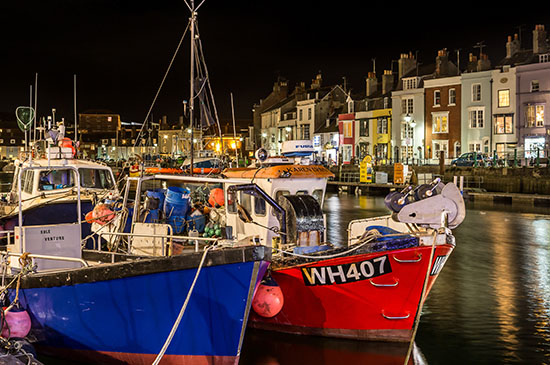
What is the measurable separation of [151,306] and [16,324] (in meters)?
2.03

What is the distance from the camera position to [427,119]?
55500 millimetres

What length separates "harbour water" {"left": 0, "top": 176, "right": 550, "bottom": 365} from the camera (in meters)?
10.3

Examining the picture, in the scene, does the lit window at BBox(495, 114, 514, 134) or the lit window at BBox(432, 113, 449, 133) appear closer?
the lit window at BBox(495, 114, 514, 134)

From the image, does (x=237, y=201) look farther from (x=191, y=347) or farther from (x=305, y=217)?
(x=191, y=347)

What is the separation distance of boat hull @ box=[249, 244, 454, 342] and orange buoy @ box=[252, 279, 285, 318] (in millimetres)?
398

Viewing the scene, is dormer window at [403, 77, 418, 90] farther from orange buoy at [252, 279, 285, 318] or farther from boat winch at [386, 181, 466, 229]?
orange buoy at [252, 279, 285, 318]

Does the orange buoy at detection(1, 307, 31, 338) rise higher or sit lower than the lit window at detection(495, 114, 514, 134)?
lower

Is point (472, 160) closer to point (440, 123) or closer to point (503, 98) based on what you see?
point (503, 98)

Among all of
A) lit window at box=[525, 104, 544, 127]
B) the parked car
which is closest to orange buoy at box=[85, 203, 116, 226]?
the parked car

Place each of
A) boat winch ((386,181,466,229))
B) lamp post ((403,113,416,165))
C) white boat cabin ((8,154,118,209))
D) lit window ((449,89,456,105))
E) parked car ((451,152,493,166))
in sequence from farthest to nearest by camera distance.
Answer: lamp post ((403,113,416,165)), lit window ((449,89,456,105)), parked car ((451,152,493,166)), white boat cabin ((8,154,118,209)), boat winch ((386,181,466,229))

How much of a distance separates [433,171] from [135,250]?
35.9m

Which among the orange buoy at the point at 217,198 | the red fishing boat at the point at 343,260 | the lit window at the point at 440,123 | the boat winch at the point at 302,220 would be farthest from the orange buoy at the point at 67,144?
the lit window at the point at 440,123

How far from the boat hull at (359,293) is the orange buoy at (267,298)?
398 millimetres

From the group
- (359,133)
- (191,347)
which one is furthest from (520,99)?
(191,347)
